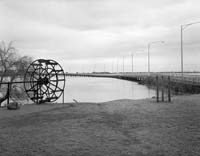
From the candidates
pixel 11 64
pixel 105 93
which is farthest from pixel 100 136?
pixel 105 93

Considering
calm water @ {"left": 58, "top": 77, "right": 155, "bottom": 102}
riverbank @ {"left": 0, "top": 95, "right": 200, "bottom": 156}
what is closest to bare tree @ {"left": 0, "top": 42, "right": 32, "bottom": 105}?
calm water @ {"left": 58, "top": 77, "right": 155, "bottom": 102}

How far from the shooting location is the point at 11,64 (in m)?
26.3

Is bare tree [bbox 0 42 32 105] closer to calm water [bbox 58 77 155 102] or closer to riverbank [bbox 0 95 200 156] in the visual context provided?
calm water [bbox 58 77 155 102]

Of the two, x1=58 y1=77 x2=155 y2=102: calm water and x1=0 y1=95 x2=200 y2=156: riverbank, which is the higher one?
x1=0 y1=95 x2=200 y2=156: riverbank

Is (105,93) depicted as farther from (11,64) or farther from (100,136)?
(100,136)

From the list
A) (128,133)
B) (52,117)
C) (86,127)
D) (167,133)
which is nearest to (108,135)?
(128,133)

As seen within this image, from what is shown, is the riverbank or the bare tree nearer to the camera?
the riverbank

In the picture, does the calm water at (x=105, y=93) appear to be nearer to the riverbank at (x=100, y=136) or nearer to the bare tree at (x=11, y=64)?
the bare tree at (x=11, y=64)

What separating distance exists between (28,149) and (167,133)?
3585 mm

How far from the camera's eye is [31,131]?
601cm

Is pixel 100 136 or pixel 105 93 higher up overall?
pixel 100 136

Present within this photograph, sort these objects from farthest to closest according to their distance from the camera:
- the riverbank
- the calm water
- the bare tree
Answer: the calm water < the bare tree < the riverbank

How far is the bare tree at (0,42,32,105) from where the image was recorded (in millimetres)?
25330

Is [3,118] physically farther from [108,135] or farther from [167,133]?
[167,133]
